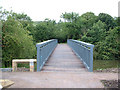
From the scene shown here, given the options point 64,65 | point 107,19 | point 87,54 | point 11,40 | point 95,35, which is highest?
point 107,19

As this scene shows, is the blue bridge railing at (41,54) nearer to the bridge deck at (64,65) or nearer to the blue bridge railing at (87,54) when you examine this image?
the bridge deck at (64,65)

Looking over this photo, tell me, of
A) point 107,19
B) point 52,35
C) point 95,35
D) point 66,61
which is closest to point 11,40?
point 66,61

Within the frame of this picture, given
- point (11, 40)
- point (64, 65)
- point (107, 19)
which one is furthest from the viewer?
point (107, 19)

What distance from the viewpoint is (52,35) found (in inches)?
1527

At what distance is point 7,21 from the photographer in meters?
14.1

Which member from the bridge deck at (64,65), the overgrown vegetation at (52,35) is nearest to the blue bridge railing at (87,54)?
the bridge deck at (64,65)

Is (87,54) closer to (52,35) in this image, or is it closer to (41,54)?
(41,54)

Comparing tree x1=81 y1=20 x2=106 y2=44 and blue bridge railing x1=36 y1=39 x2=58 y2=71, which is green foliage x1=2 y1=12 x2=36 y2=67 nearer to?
blue bridge railing x1=36 y1=39 x2=58 y2=71

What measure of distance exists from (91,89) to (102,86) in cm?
37

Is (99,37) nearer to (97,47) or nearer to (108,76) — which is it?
(97,47)

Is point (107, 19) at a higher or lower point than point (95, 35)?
higher

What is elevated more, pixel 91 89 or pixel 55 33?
pixel 55 33

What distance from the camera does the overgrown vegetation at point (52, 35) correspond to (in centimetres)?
1357

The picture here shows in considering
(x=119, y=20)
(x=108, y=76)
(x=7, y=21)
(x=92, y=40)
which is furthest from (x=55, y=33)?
(x=108, y=76)
